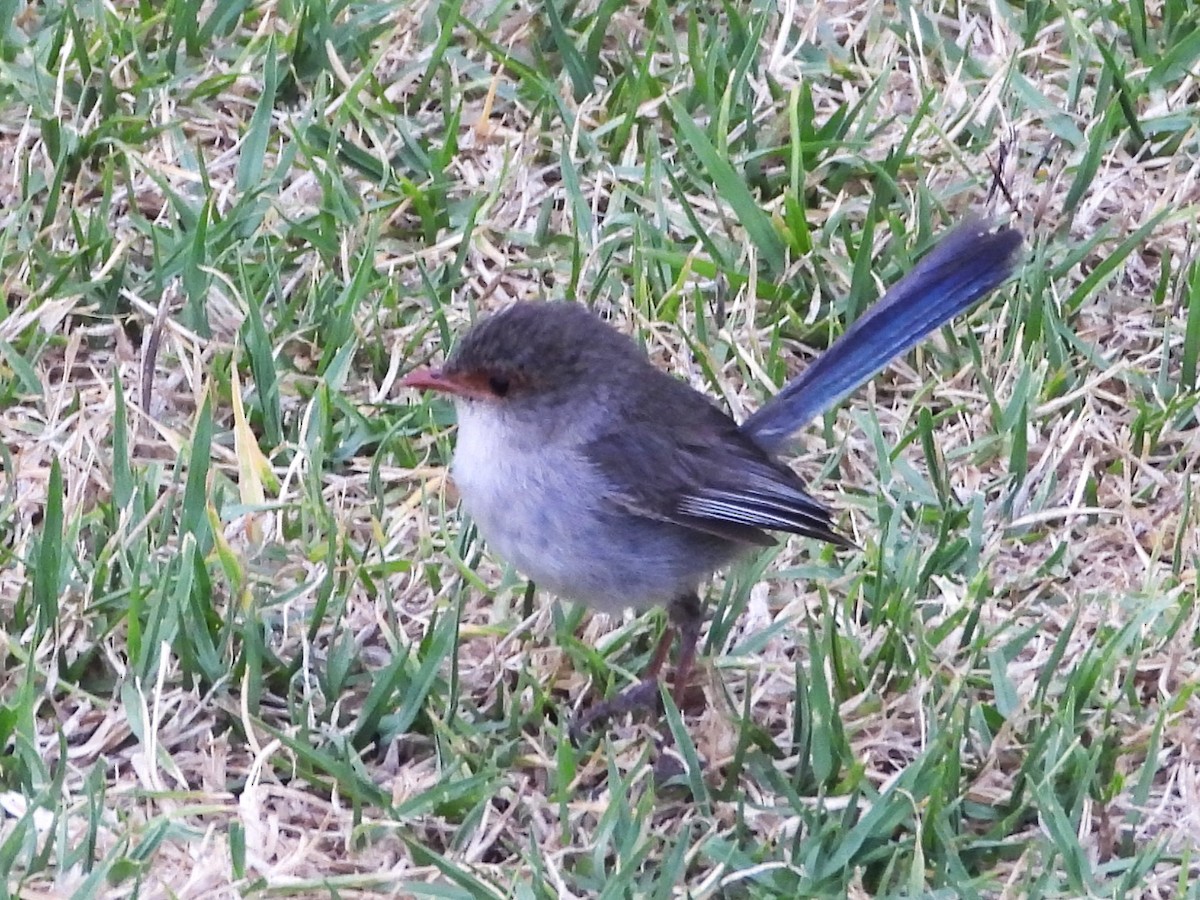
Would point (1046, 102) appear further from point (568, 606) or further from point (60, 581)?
point (60, 581)

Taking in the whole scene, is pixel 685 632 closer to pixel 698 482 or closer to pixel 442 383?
pixel 698 482

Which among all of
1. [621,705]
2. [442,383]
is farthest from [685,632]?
[442,383]

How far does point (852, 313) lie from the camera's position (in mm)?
6414

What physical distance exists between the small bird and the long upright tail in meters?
0.02

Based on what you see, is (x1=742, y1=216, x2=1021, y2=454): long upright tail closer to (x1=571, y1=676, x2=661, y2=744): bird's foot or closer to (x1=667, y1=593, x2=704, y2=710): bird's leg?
(x1=667, y1=593, x2=704, y2=710): bird's leg

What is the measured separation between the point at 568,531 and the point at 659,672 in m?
0.58

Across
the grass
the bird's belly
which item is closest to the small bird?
the bird's belly

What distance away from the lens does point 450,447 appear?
6.01 metres

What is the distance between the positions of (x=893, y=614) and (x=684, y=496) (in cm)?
68

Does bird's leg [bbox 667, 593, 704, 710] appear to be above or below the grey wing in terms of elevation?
below

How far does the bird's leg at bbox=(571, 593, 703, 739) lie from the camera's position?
523 cm

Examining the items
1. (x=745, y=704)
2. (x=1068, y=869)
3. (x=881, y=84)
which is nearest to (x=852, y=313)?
(x=881, y=84)

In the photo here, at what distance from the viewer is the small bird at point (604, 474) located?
507 centimetres

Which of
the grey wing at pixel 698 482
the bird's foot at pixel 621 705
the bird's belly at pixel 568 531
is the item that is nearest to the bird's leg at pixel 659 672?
the bird's foot at pixel 621 705
